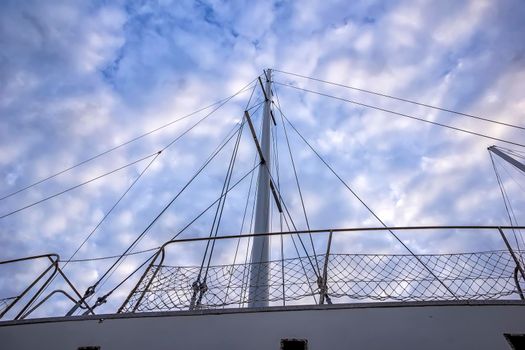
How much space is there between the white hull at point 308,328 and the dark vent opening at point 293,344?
1.4 inches

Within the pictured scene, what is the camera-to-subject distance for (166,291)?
3.23 metres

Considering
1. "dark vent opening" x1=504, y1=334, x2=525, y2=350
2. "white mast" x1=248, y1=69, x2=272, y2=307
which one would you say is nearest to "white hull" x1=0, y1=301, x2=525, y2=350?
"dark vent opening" x1=504, y1=334, x2=525, y2=350

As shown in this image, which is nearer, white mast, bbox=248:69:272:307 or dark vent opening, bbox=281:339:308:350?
dark vent opening, bbox=281:339:308:350

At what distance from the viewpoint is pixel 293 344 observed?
2338 mm

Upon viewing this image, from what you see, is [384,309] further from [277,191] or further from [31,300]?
[277,191]

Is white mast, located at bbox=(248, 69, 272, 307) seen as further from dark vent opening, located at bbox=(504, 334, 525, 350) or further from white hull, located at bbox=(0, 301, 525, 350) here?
dark vent opening, located at bbox=(504, 334, 525, 350)

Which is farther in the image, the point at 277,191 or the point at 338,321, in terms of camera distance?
the point at 277,191

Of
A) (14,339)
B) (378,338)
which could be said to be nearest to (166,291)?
(14,339)

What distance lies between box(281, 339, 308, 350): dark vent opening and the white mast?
0.98 m

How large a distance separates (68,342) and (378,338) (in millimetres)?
2562

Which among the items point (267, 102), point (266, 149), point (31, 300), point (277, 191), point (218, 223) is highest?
point (267, 102)

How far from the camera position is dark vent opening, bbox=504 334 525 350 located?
216cm

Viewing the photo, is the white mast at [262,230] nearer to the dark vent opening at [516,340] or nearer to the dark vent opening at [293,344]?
the dark vent opening at [293,344]

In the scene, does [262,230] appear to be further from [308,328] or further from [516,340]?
[516,340]
